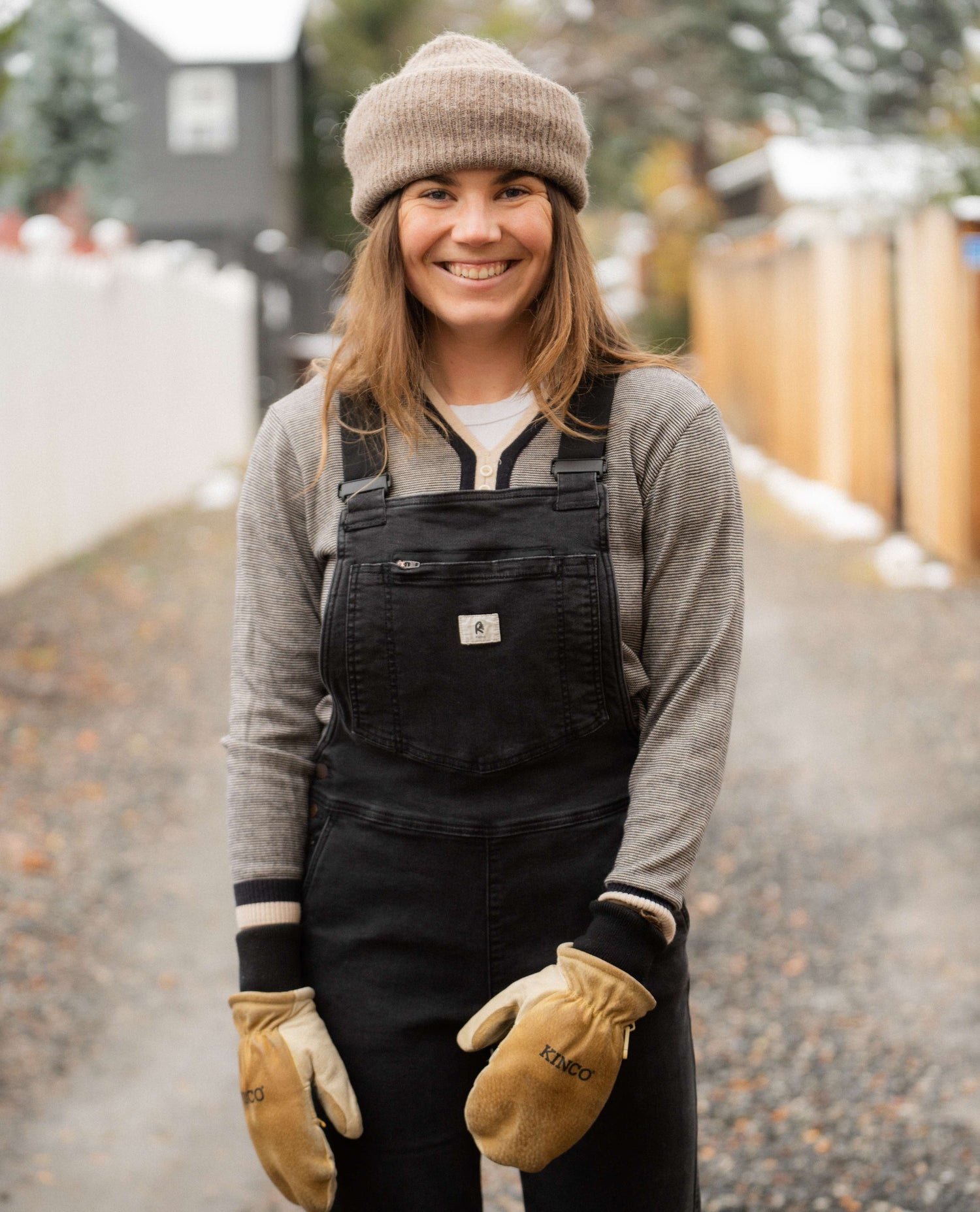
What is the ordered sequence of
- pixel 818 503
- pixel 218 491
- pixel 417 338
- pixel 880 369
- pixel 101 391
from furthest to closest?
pixel 218 491 → pixel 818 503 → pixel 101 391 → pixel 880 369 → pixel 417 338

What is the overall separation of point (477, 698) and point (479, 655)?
0.06 meters

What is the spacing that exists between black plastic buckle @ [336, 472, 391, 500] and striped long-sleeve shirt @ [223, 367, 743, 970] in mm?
17

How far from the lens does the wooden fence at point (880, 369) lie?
873 cm

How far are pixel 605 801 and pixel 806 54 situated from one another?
22525mm

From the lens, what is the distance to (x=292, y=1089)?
6.39 ft

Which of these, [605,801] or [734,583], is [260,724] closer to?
[605,801]

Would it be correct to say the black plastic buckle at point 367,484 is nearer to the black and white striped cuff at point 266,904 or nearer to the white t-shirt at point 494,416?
the white t-shirt at point 494,416

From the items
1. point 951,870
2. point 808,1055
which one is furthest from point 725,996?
point 951,870

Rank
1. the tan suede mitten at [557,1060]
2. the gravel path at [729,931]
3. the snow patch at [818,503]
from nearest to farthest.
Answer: the tan suede mitten at [557,1060] < the gravel path at [729,931] < the snow patch at [818,503]

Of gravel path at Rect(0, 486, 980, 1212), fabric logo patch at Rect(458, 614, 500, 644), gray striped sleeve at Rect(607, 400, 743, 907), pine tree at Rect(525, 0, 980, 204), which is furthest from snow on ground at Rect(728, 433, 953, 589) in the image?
pine tree at Rect(525, 0, 980, 204)

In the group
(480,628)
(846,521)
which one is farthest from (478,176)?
(846,521)

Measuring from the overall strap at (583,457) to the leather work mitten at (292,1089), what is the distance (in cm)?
78

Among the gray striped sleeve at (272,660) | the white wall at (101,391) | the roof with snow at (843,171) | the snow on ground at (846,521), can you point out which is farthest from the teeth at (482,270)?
the roof with snow at (843,171)

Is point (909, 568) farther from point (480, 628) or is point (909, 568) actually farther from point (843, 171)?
point (843, 171)
